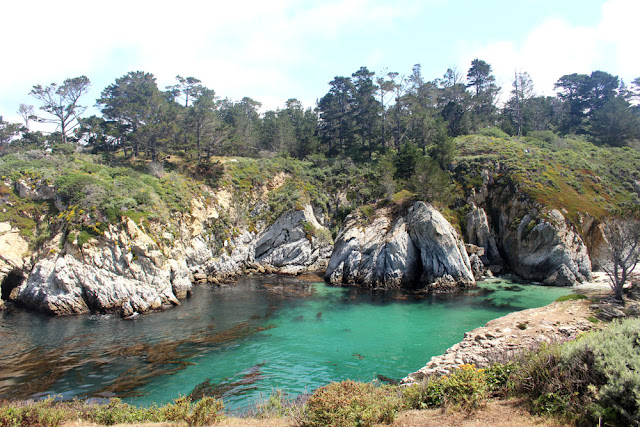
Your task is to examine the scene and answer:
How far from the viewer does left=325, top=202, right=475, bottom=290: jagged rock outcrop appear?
33.5m

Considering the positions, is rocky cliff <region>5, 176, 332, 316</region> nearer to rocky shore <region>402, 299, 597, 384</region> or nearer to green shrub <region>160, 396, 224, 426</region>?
green shrub <region>160, 396, 224, 426</region>

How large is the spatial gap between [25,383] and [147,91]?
164 feet

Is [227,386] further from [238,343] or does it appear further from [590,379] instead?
[590,379]

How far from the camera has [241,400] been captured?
41.7ft

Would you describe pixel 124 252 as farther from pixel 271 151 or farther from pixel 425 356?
pixel 271 151

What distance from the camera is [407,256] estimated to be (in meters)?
35.0

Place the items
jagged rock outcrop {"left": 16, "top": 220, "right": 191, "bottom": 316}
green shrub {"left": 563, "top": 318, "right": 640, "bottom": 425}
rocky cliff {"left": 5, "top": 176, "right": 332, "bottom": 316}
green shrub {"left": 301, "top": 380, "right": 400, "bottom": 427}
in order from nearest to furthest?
1. green shrub {"left": 563, "top": 318, "right": 640, "bottom": 425}
2. green shrub {"left": 301, "top": 380, "right": 400, "bottom": 427}
3. jagged rock outcrop {"left": 16, "top": 220, "right": 191, "bottom": 316}
4. rocky cliff {"left": 5, "top": 176, "right": 332, "bottom": 316}

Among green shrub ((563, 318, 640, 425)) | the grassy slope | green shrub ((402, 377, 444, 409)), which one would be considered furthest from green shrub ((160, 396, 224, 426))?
the grassy slope

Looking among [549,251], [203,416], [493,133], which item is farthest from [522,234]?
[203,416]

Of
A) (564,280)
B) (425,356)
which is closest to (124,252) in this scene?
(425,356)

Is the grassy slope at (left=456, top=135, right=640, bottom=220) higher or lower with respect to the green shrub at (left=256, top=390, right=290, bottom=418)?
higher

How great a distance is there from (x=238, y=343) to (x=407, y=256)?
21.4 meters

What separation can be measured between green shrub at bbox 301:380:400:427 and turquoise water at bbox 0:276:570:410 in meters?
5.49

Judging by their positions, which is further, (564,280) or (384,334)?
(564,280)
